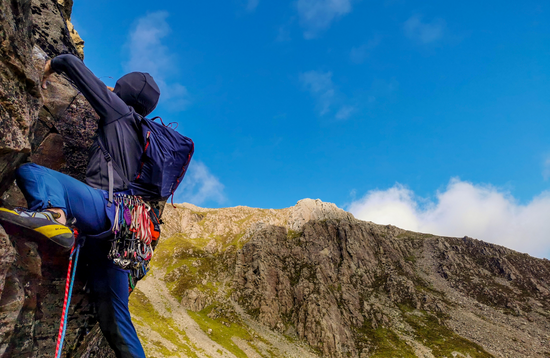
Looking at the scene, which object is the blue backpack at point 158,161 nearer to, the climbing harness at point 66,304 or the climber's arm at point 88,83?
the climber's arm at point 88,83

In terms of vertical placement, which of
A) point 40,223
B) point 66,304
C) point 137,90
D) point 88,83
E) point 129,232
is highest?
point 137,90

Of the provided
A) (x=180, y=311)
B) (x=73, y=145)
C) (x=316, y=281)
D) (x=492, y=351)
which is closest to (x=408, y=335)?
(x=492, y=351)

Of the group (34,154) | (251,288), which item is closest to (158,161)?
(34,154)

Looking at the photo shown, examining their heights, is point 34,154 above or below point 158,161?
below

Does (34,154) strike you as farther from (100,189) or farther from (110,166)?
(100,189)

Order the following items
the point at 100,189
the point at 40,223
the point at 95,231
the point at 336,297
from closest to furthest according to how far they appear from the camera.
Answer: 1. the point at 40,223
2. the point at 95,231
3. the point at 100,189
4. the point at 336,297

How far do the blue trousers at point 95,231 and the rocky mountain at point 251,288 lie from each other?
24.8 inches

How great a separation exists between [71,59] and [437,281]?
8350 inches

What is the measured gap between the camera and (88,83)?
213 inches

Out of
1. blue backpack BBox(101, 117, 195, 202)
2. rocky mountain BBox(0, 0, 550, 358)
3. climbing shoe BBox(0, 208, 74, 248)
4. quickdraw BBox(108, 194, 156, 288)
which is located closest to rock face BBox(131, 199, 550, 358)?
rocky mountain BBox(0, 0, 550, 358)

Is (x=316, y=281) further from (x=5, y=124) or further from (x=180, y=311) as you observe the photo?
(x=5, y=124)

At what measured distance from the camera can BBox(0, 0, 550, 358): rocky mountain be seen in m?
5.22

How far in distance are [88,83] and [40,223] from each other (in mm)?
2734

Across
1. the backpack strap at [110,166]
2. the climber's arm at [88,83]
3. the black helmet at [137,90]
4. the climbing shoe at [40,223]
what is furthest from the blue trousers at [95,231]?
the black helmet at [137,90]
